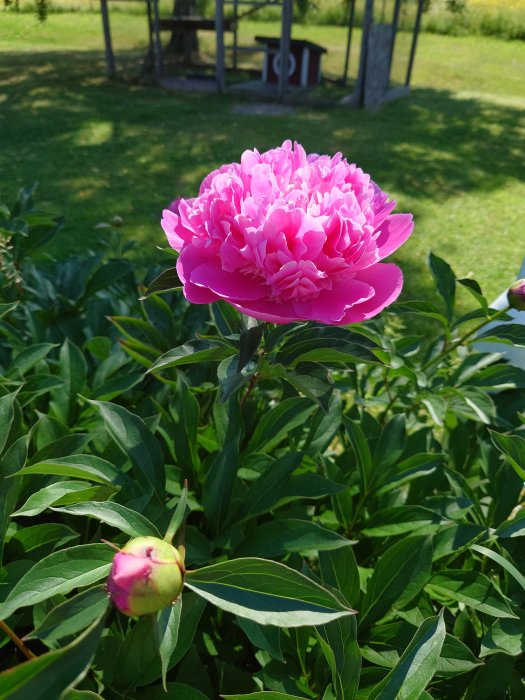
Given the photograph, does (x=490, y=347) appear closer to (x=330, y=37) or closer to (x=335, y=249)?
(x=335, y=249)

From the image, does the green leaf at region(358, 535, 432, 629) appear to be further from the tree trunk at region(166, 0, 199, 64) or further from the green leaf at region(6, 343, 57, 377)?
the tree trunk at region(166, 0, 199, 64)

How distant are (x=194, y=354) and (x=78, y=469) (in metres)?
0.24

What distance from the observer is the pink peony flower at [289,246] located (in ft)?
2.52

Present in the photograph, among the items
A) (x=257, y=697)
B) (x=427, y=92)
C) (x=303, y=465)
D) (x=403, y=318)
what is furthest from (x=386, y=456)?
(x=427, y=92)

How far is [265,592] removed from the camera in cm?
67

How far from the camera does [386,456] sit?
1340mm

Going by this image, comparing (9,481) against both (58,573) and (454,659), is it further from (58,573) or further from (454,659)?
(454,659)

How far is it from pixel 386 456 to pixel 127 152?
617 centimetres

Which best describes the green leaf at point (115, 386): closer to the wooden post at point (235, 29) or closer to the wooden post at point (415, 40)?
the wooden post at point (235, 29)

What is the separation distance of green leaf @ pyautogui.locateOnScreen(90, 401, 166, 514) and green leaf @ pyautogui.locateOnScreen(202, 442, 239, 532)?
91mm

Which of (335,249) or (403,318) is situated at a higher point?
(335,249)

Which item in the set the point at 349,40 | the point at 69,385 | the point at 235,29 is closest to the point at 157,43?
the point at 235,29

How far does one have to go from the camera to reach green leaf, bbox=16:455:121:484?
0.85 meters

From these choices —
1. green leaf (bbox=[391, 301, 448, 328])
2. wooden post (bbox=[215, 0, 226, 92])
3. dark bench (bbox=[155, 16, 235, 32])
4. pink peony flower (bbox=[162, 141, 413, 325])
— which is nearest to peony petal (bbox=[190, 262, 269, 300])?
pink peony flower (bbox=[162, 141, 413, 325])
